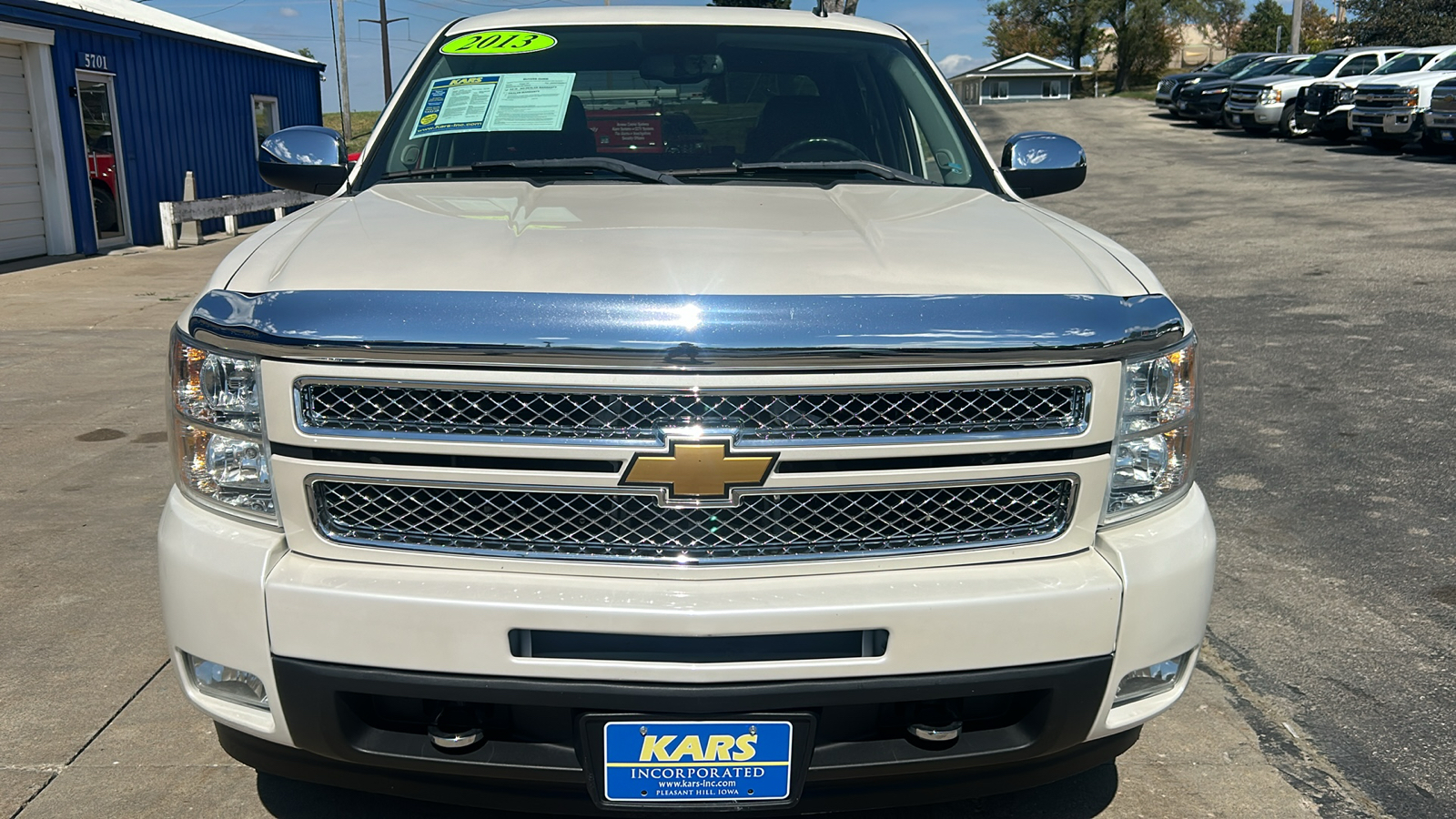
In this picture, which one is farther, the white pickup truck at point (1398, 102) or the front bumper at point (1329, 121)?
the front bumper at point (1329, 121)

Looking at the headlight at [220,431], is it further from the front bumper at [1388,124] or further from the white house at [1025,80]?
the white house at [1025,80]

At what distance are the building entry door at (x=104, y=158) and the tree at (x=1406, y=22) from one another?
1848 inches

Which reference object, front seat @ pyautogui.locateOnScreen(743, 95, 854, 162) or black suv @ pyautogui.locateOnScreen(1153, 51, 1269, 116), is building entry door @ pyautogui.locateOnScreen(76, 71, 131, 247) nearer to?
front seat @ pyautogui.locateOnScreen(743, 95, 854, 162)

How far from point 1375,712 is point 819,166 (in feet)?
7.08

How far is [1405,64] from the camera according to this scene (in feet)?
77.0

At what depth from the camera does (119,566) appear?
14.4ft

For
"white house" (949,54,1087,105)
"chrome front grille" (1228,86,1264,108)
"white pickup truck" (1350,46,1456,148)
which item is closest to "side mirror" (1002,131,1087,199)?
"white pickup truck" (1350,46,1456,148)

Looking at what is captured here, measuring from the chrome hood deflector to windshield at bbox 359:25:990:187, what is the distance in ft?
4.19

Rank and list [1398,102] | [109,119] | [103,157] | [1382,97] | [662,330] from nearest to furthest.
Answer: [662,330] < [103,157] < [109,119] < [1398,102] < [1382,97]

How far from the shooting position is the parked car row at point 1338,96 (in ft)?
69.5

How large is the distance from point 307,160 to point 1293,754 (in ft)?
10.7

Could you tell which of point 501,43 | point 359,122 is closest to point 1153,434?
point 501,43

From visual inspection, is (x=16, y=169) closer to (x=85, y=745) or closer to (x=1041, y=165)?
(x=85, y=745)

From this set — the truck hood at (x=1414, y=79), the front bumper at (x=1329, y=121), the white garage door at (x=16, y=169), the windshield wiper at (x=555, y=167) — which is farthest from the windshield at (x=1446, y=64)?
the windshield wiper at (x=555, y=167)
